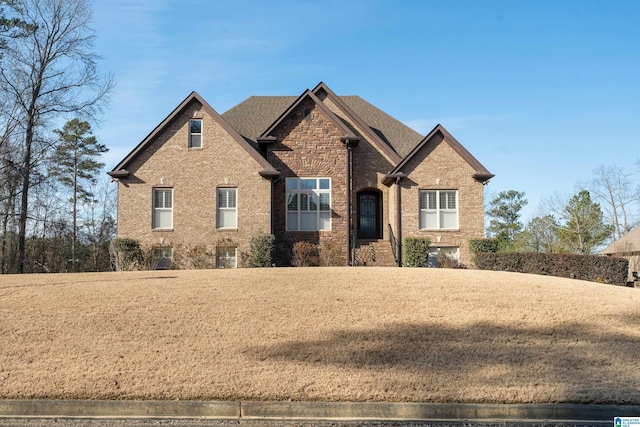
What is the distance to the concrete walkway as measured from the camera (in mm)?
7953

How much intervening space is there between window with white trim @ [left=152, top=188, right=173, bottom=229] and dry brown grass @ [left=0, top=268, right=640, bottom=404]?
32.7 ft

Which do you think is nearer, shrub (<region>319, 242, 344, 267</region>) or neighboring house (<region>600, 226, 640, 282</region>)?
shrub (<region>319, 242, 344, 267</region>)

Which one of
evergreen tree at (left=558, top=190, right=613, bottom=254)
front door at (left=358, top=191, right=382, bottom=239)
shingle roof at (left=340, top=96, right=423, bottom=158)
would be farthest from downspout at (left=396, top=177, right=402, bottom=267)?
evergreen tree at (left=558, top=190, right=613, bottom=254)

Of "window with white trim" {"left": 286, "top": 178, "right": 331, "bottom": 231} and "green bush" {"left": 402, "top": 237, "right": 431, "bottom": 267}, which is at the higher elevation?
"window with white trim" {"left": 286, "top": 178, "right": 331, "bottom": 231}

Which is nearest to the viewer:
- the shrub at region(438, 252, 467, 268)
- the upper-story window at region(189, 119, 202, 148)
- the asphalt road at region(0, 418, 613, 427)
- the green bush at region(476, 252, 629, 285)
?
the asphalt road at region(0, 418, 613, 427)

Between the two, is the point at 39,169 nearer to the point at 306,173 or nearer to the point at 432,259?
the point at 306,173

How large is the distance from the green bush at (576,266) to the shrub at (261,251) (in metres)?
9.47

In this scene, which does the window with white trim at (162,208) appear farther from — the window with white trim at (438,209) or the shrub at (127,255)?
the window with white trim at (438,209)

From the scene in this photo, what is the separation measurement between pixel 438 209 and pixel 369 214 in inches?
133

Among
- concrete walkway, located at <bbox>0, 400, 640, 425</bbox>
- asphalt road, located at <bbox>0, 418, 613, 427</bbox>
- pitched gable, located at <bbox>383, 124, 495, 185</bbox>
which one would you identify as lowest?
asphalt road, located at <bbox>0, 418, 613, 427</bbox>

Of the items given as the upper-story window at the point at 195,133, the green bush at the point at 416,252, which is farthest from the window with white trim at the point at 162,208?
the green bush at the point at 416,252

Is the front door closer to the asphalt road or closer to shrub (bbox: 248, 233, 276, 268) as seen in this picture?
shrub (bbox: 248, 233, 276, 268)

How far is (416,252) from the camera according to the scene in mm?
24078

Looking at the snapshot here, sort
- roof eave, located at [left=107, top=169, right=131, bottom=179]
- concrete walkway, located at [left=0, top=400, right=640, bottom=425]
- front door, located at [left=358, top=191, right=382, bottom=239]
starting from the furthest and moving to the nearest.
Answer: front door, located at [left=358, top=191, right=382, bottom=239] → roof eave, located at [left=107, top=169, right=131, bottom=179] → concrete walkway, located at [left=0, top=400, right=640, bottom=425]
